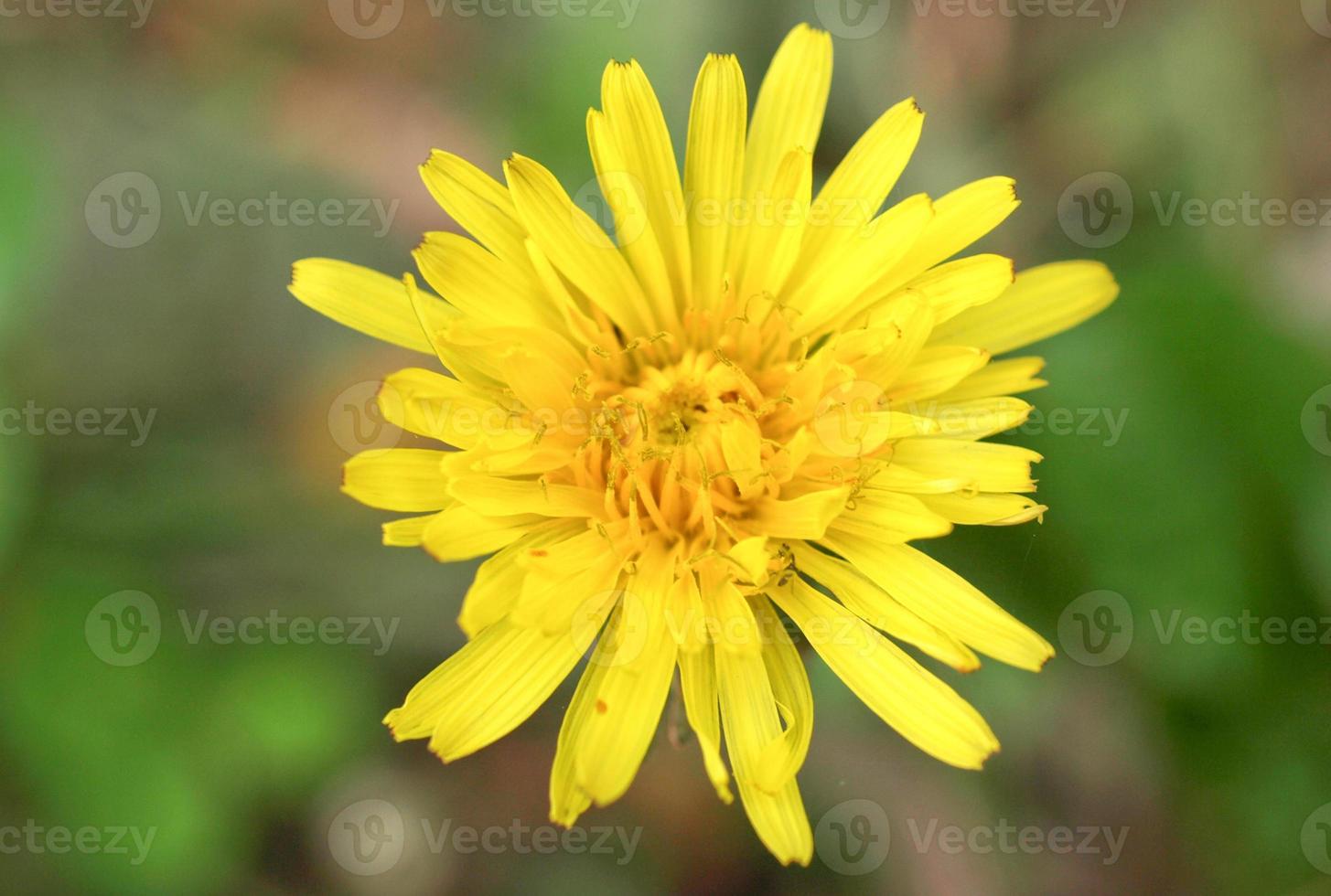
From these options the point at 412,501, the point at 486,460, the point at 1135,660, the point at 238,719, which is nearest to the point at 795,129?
the point at 486,460

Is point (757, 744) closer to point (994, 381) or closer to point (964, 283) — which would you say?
point (994, 381)

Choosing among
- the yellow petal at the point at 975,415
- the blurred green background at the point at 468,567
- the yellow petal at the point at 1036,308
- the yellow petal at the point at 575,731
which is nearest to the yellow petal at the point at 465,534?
the yellow petal at the point at 575,731

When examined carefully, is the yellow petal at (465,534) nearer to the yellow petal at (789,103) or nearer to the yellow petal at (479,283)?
the yellow petal at (479,283)

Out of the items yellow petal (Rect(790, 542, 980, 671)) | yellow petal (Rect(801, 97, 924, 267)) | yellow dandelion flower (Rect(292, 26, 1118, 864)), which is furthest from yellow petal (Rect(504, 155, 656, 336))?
yellow petal (Rect(790, 542, 980, 671))

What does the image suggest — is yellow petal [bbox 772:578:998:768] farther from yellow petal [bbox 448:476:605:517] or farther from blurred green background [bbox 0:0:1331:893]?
blurred green background [bbox 0:0:1331:893]

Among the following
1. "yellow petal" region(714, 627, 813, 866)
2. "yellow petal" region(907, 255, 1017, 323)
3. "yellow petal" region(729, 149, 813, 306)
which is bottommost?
"yellow petal" region(714, 627, 813, 866)
